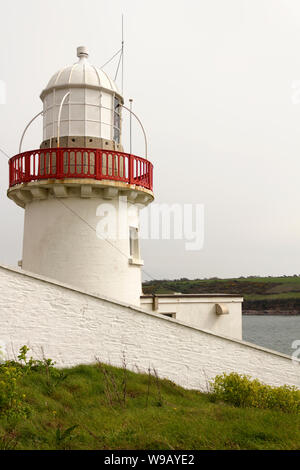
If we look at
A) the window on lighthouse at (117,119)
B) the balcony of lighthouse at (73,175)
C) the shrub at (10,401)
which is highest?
the window on lighthouse at (117,119)

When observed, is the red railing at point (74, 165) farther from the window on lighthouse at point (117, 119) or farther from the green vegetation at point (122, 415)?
the green vegetation at point (122, 415)

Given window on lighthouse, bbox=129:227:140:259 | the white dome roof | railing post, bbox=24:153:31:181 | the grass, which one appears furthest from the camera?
window on lighthouse, bbox=129:227:140:259

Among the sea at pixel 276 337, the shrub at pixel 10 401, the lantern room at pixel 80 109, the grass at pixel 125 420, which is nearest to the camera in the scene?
the grass at pixel 125 420

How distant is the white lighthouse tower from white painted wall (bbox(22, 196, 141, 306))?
2 centimetres

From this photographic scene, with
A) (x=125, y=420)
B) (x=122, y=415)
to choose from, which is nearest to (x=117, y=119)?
(x=122, y=415)

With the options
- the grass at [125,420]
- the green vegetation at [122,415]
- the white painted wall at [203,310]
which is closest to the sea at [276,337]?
the white painted wall at [203,310]

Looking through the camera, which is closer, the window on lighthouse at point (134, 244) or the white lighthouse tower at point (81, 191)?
the white lighthouse tower at point (81, 191)

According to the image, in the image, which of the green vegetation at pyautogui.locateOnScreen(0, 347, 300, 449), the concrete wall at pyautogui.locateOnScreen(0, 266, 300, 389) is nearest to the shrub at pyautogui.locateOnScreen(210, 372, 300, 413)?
the green vegetation at pyautogui.locateOnScreen(0, 347, 300, 449)

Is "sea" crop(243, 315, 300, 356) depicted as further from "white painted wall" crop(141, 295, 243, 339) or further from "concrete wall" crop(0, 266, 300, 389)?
"concrete wall" crop(0, 266, 300, 389)

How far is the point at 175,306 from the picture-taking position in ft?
43.9

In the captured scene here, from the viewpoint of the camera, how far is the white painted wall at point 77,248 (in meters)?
10.9

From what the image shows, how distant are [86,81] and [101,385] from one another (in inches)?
316

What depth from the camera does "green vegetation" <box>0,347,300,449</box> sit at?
5492 millimetres

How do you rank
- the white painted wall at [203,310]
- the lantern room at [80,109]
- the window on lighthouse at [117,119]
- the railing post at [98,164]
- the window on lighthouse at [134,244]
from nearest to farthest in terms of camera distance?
the railing post at [98,164] → the lantern room at [80,109] → the window on lighthouse at [117,119] → the window on lighthouse at [134,244] → the white painted wall at [203,310]
